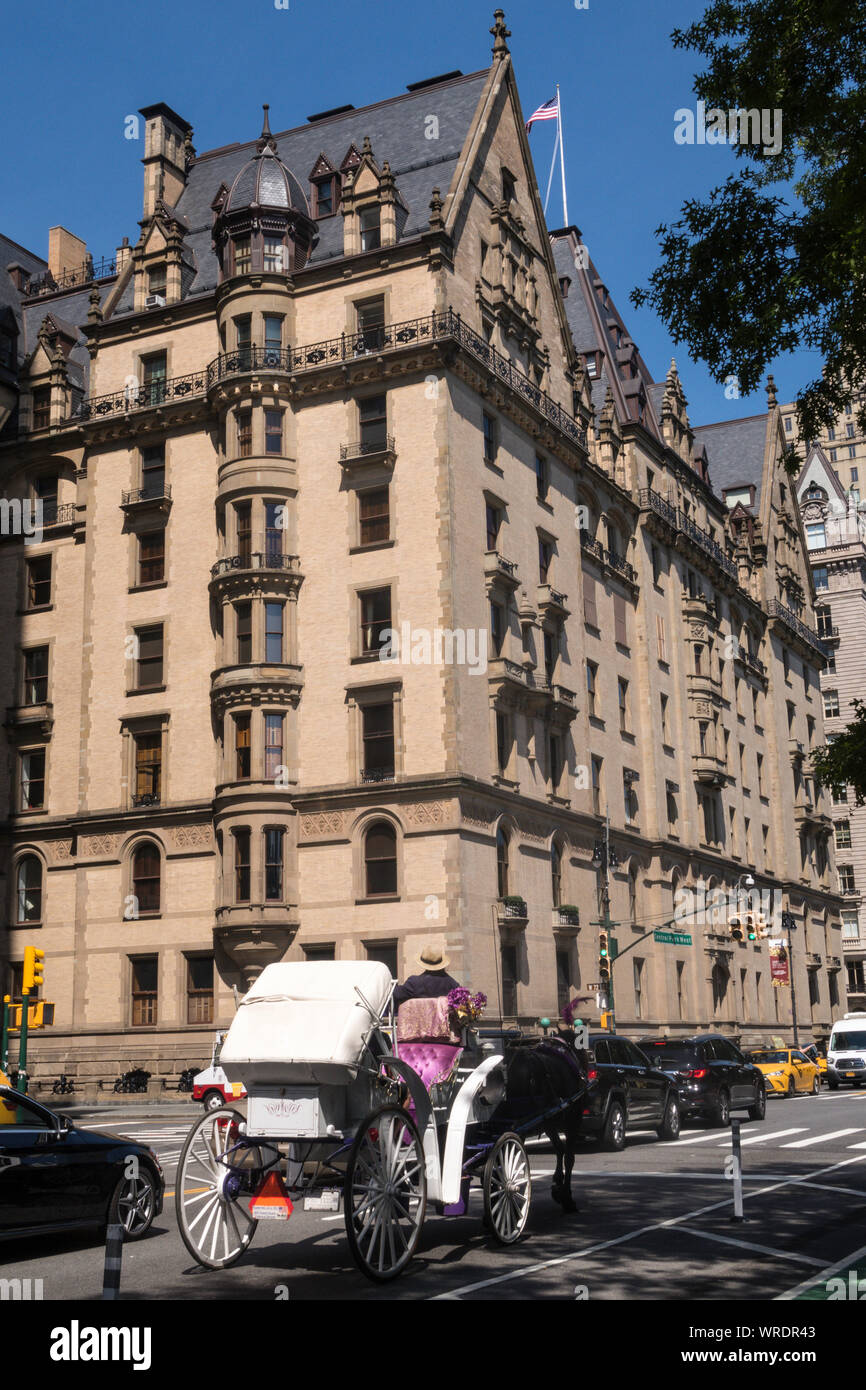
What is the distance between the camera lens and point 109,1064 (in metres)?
42.7

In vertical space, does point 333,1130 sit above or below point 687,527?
below

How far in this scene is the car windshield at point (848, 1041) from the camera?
4719cm

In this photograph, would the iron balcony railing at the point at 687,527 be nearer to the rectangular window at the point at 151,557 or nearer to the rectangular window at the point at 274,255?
the rectangular window at the point at 274,255

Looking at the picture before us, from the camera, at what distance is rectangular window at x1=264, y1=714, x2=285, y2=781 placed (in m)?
41.8

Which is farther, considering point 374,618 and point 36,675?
point 36,675

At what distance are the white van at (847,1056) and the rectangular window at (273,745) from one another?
21.4 meters

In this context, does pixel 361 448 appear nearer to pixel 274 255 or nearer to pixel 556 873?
pixel 274 255

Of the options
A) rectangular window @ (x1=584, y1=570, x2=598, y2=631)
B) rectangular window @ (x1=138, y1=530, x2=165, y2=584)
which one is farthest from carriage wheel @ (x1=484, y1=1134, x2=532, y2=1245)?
rectangular window @ (x1=584, y1=570, x2=598, y2=631)

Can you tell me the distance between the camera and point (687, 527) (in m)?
66.2

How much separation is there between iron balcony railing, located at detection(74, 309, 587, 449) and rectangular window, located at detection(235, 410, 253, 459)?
1393mm

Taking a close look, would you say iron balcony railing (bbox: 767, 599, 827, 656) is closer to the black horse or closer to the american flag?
the american flag

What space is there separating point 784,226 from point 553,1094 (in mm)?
9455

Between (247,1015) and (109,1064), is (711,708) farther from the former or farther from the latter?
(247,1015)

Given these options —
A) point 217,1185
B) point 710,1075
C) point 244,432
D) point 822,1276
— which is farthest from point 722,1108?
point 244,432
